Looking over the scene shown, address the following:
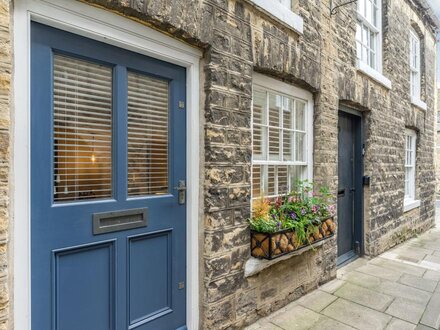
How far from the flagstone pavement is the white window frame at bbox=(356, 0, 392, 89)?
9.01 feet

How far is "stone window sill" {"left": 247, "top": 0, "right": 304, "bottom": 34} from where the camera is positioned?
2.50 meters

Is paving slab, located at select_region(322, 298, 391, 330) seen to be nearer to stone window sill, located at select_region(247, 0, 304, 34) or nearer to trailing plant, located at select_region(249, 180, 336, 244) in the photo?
trailing plant, located at select_region(249, 180, 336, 244)

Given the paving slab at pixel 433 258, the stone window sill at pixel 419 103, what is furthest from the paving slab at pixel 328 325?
the stone window sill at pixel 419 103

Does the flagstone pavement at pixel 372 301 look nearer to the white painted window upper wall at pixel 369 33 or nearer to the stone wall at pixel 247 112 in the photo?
the stone wall at pixel 247 112

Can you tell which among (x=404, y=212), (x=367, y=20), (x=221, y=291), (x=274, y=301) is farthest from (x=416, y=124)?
(x=221, y=291)

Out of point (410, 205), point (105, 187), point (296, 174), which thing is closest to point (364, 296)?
point (296, 174)

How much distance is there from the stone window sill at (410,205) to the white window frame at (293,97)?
3461 mm

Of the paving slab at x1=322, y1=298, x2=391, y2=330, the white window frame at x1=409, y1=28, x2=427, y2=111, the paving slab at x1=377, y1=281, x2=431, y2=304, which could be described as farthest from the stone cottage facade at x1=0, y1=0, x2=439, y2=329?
the white window frame at x1=409, y1=28, x2=427, y2=111

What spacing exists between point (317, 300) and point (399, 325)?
0.73 metres

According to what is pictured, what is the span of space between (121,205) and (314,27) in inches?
110

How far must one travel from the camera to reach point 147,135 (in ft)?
6.61

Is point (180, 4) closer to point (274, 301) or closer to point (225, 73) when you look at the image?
point (225, 73)

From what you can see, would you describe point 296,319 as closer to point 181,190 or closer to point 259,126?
point 181,190

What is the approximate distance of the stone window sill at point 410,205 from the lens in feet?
18.3
